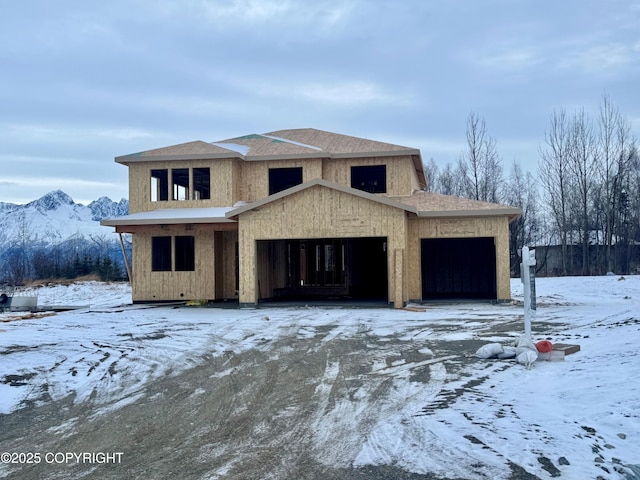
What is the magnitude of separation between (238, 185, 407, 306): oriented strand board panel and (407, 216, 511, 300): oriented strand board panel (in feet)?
4.03

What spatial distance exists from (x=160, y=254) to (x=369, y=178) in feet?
27.8

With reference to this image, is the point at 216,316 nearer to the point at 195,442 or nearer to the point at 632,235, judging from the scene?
the point at 195,442

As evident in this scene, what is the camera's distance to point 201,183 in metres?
24.2

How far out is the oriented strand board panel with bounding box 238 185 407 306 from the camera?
18.1 m

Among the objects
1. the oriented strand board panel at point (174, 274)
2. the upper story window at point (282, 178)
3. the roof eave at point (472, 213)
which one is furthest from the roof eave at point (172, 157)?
the roof eave at point (472, 213)

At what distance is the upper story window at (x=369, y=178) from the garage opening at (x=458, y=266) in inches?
123

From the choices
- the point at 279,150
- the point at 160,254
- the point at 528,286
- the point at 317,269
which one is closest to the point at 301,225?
the point at 279,150

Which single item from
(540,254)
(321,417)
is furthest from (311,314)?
(540,254)

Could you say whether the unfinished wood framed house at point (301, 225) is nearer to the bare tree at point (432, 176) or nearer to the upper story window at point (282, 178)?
the upper story window at point (282, 178)

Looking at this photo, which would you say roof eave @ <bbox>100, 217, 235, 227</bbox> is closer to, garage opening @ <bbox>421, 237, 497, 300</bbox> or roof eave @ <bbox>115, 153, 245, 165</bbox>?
roof eave @ <bbox>115, 153, 245, 165</bbox>

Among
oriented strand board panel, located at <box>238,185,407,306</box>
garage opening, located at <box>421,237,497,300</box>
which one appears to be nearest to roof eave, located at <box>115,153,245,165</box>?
oriented strand board panel, located at <box>238,185,407,306</box>

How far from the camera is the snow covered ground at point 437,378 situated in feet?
16.2

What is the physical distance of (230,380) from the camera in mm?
8188

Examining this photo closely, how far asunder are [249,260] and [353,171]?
6364mm
